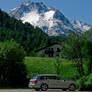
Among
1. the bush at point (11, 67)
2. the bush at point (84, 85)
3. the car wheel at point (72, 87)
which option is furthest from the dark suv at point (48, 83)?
the bush at point (11, 67)

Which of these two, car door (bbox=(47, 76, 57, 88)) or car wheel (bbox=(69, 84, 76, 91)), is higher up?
car door (bbox=(47, 76, 57, 88))

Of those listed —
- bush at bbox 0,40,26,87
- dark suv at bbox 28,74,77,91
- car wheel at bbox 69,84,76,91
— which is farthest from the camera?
bush at bbox 0,40,26,87

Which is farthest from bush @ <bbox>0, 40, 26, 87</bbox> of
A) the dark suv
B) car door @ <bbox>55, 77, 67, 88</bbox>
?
car door @ <bbox>55, 77, 67, 88</bbox>

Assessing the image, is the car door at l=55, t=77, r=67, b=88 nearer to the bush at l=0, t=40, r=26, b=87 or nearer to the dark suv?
the dark suv

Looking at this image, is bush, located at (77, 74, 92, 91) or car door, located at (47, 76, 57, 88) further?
bush, located at (77, 74, 92, 91)

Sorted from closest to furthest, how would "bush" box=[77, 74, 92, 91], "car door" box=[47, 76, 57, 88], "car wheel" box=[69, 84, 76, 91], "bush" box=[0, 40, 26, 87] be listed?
1. "car door" box=[47, 76, 57, 88]
2. "car wheel" box=[69, 84, 76, 91]
3. "bush" box=[77, 74, 92, 91]
4. "bush" box=[0, 40, 26, 87]

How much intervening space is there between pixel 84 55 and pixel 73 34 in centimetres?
414

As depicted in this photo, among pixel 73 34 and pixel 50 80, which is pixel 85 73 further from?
pixel 50 80

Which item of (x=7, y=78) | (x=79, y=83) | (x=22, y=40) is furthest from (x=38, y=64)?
(x=22, y=40)

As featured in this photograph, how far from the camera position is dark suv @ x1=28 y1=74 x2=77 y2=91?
27.9 meters

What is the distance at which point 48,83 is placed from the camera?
93.1ft

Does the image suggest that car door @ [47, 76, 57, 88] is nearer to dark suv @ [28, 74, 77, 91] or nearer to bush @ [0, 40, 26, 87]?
dark suv @ [28, 74, 77, 91]

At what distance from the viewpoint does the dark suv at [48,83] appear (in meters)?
27.9

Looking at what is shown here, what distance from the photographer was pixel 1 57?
1537 inches
